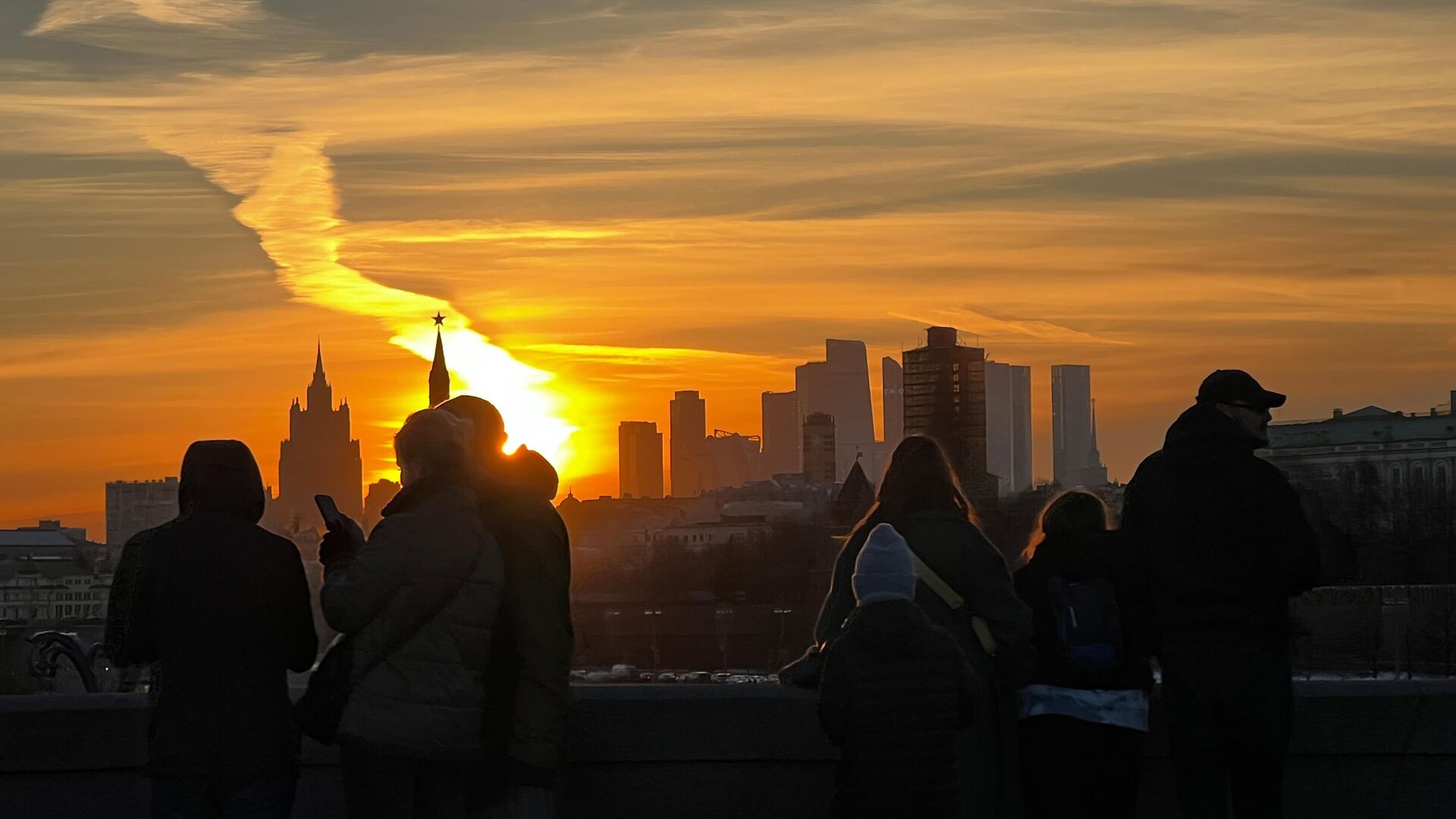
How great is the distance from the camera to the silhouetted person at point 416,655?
23.0 ft

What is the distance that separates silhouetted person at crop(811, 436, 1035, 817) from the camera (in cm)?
788

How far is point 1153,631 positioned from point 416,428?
9.32 ft

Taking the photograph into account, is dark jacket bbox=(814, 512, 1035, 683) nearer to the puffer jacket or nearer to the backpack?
the backpack

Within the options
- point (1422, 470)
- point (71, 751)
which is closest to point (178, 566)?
point (71, 751)

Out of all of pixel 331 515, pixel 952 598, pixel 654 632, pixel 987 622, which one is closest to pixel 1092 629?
pixel 987 622

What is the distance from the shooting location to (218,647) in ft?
23.6

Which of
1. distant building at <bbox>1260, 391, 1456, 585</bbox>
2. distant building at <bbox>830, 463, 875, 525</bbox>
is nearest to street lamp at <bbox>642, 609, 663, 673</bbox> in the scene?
distant building at <bbox>830, 463, 875, 525</bbox>

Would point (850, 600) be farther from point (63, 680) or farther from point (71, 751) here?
point (63, 680)

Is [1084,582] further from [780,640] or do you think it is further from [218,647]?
[780,640]

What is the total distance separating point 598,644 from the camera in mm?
103188

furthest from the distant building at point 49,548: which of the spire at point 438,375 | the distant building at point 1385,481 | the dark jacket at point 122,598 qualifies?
the dark jacket at point 122,598

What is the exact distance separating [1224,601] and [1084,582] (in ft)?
1.71

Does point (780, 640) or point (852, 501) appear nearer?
point (852, 501)

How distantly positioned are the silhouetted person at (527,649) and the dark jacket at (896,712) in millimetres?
993
